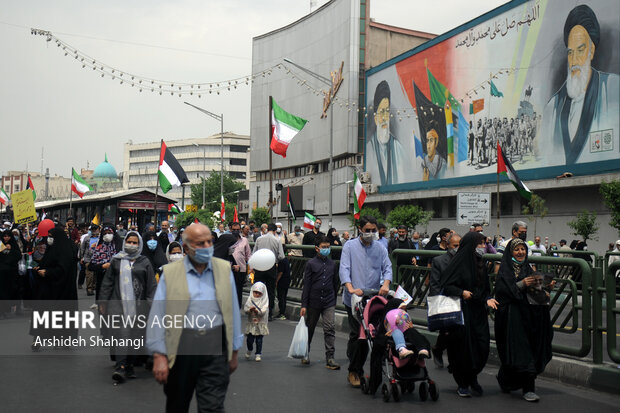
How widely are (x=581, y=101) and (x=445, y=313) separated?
34.2 m

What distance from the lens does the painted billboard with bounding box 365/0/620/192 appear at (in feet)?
123

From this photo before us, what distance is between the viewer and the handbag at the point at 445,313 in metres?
7.61

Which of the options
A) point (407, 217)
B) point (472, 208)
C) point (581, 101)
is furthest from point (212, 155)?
point (472, 208)

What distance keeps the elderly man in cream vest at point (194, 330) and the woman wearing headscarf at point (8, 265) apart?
999 centimetres

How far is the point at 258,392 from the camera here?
738cm

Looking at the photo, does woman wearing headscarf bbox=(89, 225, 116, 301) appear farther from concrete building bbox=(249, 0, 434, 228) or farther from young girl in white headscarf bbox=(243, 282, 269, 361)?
concrete building bbox=(249, 0, 434, 228)

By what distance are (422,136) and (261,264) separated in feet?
146

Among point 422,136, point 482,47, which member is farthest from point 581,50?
point 422,136

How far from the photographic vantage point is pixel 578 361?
832cm

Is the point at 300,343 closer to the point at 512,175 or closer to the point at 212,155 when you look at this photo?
the point at 512,175

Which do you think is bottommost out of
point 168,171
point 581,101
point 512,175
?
point 512,175

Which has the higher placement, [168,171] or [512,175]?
[168,171]

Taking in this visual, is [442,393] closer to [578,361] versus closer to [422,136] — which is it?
[578,361]

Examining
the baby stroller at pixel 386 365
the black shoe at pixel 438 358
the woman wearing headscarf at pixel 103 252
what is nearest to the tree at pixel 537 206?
the black shoe at pixel 438 358
